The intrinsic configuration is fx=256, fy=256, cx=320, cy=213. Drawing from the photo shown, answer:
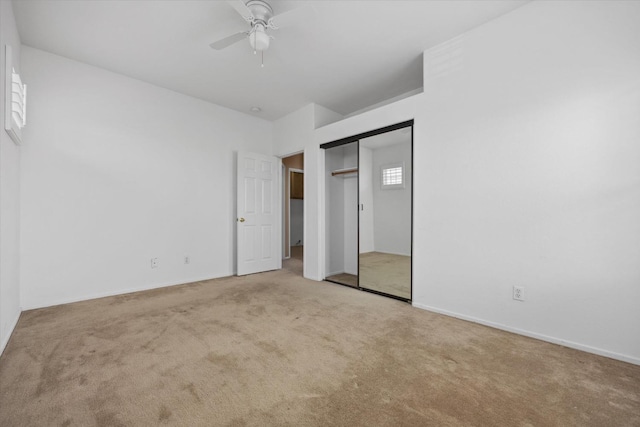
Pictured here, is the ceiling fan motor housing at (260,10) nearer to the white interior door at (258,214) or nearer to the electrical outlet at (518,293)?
the white interior door at (258,214)

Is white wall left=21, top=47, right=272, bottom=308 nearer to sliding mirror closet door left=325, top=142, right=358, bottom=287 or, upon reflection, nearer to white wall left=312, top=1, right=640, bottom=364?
sliding mirror closet door left=325, top=142, right=358, bottom=287

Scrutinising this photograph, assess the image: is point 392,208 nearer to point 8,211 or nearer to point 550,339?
point 550,339

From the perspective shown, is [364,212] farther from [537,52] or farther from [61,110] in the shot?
[61,110]

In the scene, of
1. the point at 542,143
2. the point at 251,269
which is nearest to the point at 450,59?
the point at 542,143

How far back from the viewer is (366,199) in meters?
3.50

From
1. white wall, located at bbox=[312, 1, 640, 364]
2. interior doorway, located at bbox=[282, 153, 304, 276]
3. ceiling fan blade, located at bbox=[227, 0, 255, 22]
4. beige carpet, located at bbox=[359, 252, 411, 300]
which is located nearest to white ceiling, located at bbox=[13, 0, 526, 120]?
ceiling fan blade, located at bbox=[227, 0, 255, 22]

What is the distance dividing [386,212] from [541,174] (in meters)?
1.62

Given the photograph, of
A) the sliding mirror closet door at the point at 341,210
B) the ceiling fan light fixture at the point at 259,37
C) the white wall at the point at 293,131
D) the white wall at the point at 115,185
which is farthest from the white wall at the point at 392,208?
the white wall at the point at 115,185

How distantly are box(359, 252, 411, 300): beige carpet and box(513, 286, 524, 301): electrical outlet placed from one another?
107 cm

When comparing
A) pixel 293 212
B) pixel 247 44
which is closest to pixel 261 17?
pixel 247 44

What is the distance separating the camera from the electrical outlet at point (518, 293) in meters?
2.16

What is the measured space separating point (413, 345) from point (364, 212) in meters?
1.86

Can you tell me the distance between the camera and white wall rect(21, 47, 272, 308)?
2779 mm

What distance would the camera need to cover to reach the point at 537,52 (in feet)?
6.90
